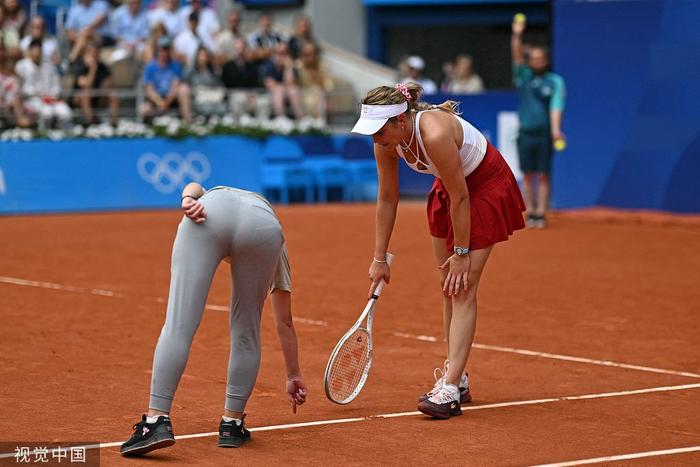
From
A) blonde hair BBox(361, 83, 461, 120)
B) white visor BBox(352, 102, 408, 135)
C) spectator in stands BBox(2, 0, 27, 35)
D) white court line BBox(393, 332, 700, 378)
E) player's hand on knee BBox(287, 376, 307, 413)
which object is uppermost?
blonde hair BBox(361, 83, 461, 120)

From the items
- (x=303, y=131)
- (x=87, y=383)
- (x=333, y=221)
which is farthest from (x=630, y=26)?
(x=87, y=383)

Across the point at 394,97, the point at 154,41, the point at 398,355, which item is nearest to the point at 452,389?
the point at 394,97

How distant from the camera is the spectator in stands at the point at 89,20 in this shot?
23.3m

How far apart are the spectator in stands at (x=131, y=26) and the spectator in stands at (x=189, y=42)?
64 cm

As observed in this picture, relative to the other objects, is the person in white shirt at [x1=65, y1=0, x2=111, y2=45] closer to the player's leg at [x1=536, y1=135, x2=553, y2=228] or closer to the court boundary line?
the player's leg at [x1=536, y1=135, x2=553, y2=228]

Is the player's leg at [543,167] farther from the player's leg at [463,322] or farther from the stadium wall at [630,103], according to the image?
the player's leg at [463,322]

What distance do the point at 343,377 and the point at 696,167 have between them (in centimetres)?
1238

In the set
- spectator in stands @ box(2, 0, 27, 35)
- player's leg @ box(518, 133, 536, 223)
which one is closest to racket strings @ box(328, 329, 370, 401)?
player's leg @ box(518, 133, 536, 223)

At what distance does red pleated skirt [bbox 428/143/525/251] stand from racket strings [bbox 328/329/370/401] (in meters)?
0.78

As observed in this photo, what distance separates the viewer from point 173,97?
22.7 metres

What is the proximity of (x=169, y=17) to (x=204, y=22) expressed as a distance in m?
0.85

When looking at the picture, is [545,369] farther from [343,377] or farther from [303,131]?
[303,131]

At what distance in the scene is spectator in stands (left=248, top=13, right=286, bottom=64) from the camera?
2400 centimetres

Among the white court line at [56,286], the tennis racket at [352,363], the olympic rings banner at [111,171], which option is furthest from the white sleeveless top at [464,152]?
the olympic rings banner at [111,171]
